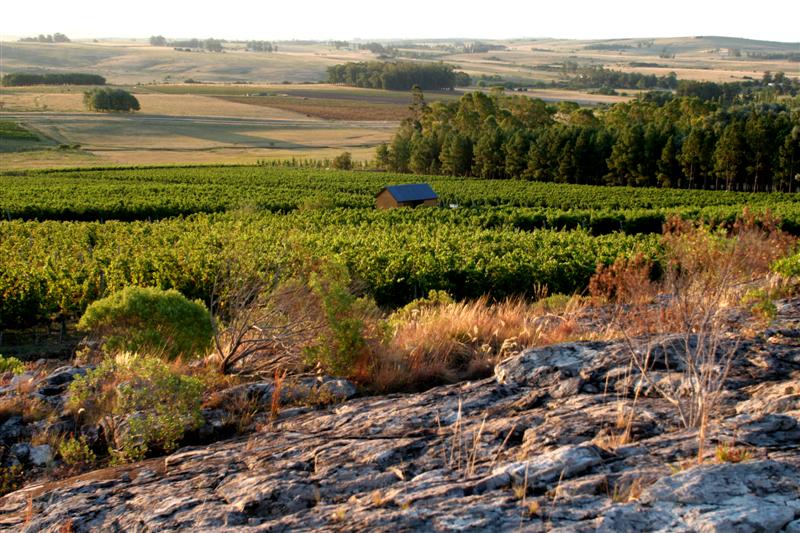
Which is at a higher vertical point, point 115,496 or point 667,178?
point 115,496

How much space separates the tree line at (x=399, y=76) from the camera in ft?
558

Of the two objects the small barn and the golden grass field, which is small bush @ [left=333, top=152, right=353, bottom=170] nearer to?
the golden grass field

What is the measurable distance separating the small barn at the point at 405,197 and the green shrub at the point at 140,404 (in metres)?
40.8

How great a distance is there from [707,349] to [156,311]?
8507mm

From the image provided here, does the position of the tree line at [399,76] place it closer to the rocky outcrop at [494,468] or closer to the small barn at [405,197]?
the small barn at [405,197]

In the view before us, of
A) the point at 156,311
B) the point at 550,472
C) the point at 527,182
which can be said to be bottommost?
the point at 527,182

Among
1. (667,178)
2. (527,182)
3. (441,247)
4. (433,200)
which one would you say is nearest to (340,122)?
(527,182)

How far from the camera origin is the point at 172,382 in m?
6.76

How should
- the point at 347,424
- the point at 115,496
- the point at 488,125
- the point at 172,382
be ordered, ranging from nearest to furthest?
the point at 115,496 < the point at 347,424 < the point at 172,382 < the point at 488,125

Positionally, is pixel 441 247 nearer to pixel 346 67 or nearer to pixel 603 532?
pixel 603 532

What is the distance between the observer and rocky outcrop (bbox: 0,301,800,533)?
432 cm

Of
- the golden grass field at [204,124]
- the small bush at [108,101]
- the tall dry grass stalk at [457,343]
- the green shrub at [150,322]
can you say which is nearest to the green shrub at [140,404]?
the tall dry grass stalk at [457,343]

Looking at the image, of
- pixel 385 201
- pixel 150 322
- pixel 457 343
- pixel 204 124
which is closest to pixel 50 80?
pixel 204 124

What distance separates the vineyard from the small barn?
2674mm
